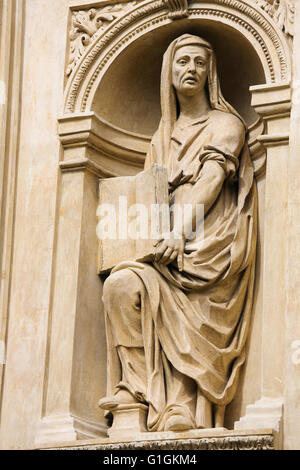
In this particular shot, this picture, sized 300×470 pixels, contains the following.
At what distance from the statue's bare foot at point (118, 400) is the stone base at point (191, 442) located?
0.36 meters

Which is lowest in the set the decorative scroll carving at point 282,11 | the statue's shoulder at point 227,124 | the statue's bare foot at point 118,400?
the statue's bare foot at point 118,400

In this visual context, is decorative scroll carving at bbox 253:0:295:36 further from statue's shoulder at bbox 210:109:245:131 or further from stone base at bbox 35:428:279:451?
stone base at bbox 35:428:279:451

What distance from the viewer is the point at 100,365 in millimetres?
9930

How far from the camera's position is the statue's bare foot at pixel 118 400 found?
9.55 metres

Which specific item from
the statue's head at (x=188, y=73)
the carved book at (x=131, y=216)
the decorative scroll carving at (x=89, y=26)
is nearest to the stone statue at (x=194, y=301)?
the carved book at (x=131, y=216)

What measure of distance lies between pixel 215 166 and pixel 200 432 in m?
1.81

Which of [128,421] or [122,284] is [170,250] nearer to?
[122,284]

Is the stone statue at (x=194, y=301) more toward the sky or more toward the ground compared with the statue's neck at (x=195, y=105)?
more toward the ground

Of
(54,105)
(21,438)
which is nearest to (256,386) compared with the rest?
(21,438)

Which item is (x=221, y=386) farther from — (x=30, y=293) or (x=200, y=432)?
(x=30, y=293)

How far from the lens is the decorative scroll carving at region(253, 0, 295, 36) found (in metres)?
9.78

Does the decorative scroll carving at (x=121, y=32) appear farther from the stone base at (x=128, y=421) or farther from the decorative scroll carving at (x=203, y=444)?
the decorative scroll carving at (x=203, y=444)

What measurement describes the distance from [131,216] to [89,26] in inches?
55.8

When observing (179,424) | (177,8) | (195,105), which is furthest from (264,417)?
(177,8)
